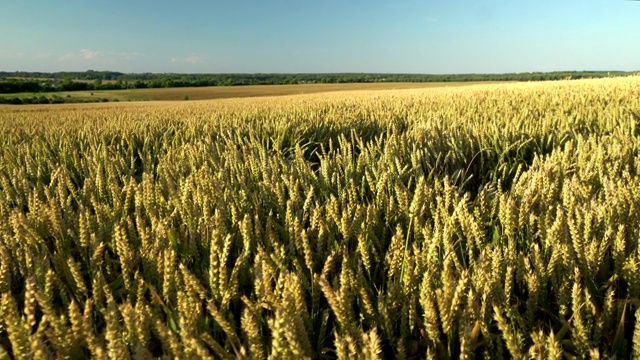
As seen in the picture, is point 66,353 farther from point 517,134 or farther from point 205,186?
point 517,134

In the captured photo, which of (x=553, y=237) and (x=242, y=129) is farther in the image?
(x=242, y=129)

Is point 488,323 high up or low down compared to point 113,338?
down

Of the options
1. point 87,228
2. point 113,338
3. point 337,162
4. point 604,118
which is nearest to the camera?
point 113,338

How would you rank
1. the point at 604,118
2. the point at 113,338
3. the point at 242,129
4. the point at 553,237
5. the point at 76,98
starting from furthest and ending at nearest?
the point at 76,98 → the point at 242,129 → the point at 604,118 → the point at 553,237 → the point at 113,338

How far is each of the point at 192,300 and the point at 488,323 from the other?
54 centimetres

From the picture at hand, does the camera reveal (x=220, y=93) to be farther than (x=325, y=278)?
Yes

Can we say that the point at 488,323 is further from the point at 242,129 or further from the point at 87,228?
the point at 242,129

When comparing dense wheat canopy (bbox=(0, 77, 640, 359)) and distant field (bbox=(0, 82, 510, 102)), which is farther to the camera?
distant field (bbox=(0, 82, 510, 102))

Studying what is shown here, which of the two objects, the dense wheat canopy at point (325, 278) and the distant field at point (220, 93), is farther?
the distant field at point (220, 93)

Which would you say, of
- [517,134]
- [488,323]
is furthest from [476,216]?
[517,134]

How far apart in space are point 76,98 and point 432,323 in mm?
54446

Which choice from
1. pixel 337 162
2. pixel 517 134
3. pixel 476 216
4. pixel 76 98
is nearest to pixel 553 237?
pixel 476 216

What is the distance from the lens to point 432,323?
673 mm

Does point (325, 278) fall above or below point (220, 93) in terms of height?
below
